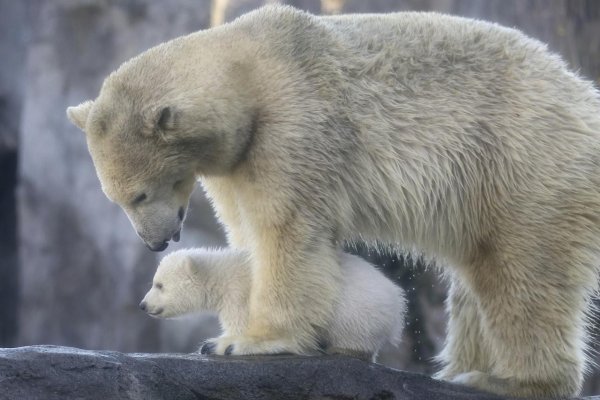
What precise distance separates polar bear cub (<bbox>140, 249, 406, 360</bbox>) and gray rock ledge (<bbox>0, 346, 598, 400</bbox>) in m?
0.18

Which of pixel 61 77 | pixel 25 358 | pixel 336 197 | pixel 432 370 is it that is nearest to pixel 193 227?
pixel 61 77

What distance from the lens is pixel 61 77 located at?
10875 millimetres

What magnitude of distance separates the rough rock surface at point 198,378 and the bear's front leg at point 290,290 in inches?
5.1

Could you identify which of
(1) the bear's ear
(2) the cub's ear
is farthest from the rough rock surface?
(2) the cub's ear

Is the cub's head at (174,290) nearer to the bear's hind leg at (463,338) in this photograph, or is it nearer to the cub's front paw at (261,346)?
the cub's front paw at (261,346)

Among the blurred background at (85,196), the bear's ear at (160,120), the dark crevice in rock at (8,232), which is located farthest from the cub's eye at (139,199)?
the dark crevice in rock at (8,232)

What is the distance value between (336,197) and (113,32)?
653 centimetres

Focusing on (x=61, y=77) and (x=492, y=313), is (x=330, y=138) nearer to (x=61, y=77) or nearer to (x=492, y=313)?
(x=492, y=313)

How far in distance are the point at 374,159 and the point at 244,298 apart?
96 cm

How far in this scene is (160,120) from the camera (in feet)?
15.7

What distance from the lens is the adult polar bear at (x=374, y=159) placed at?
485 centimetres

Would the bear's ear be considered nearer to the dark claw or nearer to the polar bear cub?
the polar bear cub

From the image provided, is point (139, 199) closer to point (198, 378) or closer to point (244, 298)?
point (244, 298)

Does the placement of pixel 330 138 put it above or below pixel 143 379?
above
